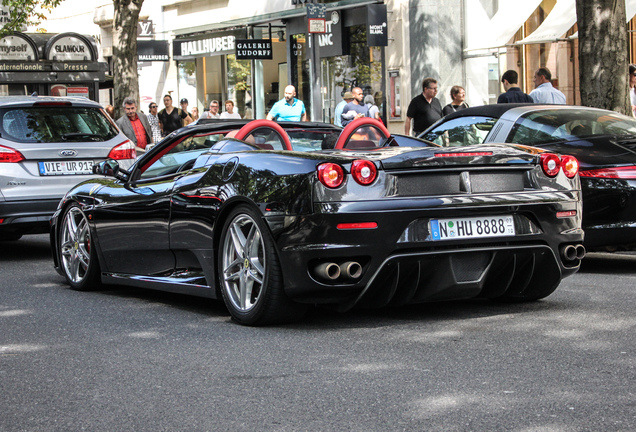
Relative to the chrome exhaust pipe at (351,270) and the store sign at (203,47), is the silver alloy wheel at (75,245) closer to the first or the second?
the chrome exhaust pipe at (351,270)

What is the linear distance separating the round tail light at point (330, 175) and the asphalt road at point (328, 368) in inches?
34.1

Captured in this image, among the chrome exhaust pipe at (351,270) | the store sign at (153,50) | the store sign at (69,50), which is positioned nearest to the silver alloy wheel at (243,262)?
the chrome exhaust pipe at (351,270)

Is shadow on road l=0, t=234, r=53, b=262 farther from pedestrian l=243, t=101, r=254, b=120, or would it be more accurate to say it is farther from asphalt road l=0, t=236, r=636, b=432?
pedestrian l=243, t=101, r=254, b=120

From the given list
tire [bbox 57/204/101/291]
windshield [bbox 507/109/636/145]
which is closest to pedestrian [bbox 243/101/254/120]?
windshield [bbox 507/109/636/145]

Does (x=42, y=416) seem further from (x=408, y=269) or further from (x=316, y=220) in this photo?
(x=408, y=269)

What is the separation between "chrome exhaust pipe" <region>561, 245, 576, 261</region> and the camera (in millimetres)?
6027

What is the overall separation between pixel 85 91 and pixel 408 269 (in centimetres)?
1850

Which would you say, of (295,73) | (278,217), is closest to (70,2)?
(295,73)

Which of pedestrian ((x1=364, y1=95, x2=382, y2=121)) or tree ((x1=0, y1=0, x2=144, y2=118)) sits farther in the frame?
tree ((x1=0, y1=0, x2=144, y2=118))

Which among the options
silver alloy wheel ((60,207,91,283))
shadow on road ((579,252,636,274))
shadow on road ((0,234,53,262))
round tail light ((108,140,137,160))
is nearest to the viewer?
silver alloy wheel ((60,207,91,283))

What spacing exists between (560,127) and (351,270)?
12.5ft

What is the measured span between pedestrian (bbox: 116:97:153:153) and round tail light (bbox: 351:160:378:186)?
1062 cm

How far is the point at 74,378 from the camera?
480 centimetres

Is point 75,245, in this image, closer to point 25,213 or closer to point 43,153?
point 25,213
